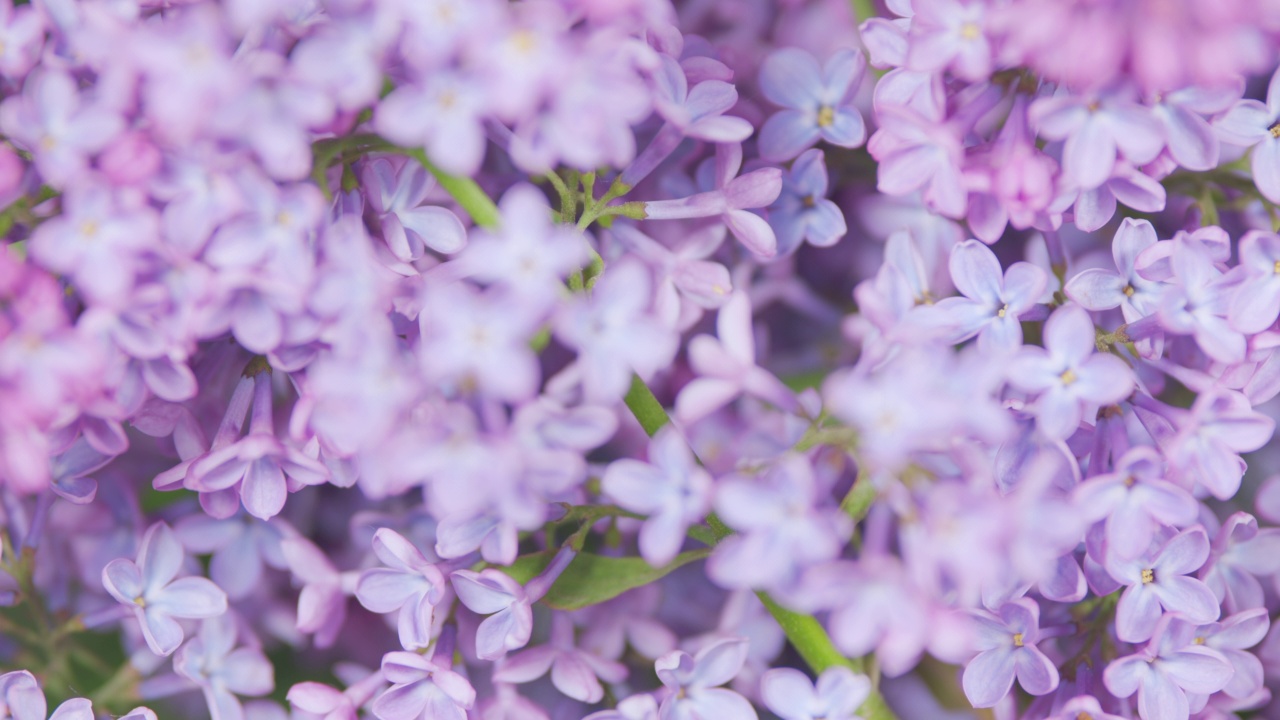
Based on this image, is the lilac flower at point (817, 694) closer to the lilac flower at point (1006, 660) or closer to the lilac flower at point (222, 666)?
the lilac flower at point (1006, 660)

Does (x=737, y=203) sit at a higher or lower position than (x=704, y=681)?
higher

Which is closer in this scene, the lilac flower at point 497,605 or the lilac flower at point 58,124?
the lilac flower at point 58,124

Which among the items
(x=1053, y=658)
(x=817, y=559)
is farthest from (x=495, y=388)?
(x=1053, y=658)

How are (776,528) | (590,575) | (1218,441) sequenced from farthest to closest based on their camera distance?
(590,575) → (1218,441) → (776,528)

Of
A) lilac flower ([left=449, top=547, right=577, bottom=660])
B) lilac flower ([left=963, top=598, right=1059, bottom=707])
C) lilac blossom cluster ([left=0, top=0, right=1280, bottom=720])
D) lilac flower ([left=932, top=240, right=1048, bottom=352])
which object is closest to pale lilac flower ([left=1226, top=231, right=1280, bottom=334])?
lilac blossom cluster ([left=0, top=0, right=1280, bottom=720])

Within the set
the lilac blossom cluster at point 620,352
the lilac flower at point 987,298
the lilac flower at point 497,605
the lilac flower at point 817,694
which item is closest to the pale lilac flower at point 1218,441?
the lilac blossom cluster at point 620,352

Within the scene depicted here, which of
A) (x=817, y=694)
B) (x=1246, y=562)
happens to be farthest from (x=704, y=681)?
(x=1246, y=562)

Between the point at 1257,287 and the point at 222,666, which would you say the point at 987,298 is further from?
the point at 222,666
